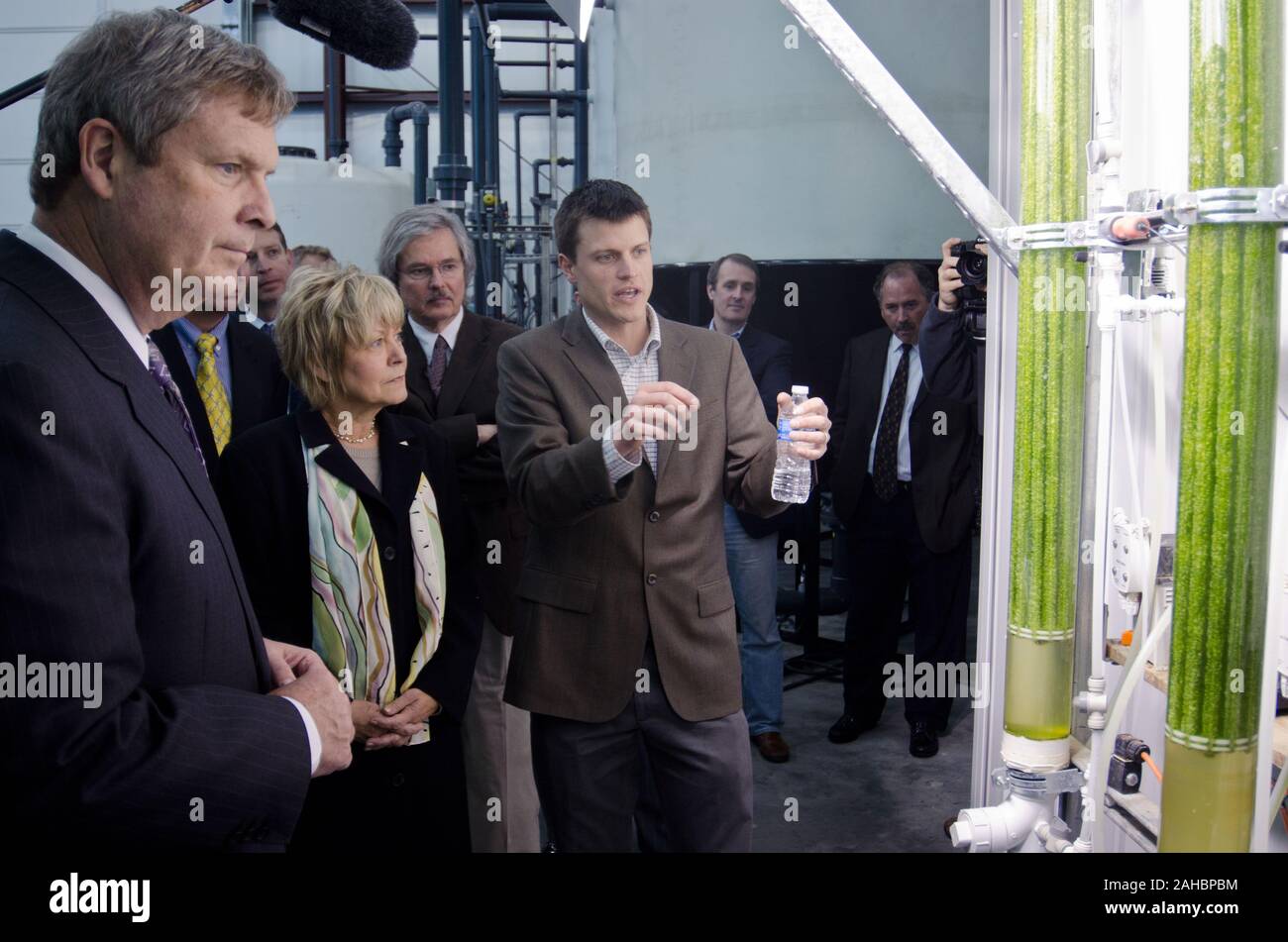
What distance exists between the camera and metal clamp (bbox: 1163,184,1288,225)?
1.05 m

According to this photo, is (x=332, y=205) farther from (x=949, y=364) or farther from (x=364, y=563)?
(x=364, y=563)

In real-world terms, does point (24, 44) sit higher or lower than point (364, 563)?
higher

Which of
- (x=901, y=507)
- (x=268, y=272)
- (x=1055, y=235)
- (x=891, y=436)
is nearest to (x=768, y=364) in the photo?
(x=891, y=436)

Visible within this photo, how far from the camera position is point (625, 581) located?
2.08 metres

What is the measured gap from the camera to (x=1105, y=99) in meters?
1.42

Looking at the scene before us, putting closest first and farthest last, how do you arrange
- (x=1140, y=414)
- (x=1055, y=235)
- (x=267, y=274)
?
(x=1055, y=235)
(x=1140, y=414)
(x=267, y=274)

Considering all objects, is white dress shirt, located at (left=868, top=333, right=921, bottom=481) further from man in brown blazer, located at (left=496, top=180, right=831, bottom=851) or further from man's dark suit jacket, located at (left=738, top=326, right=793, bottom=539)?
man in brown blazer, located at (left=496, top=180, right=831, bottom=851)

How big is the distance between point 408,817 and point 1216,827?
1.49 m

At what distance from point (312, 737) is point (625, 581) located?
876mm

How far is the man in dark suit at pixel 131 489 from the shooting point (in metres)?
1.04

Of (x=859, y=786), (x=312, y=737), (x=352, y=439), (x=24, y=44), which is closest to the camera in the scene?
(x=312, y=737)

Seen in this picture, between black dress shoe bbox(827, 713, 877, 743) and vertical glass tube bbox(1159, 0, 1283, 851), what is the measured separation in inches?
119

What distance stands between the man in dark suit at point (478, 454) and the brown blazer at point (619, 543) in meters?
0.44

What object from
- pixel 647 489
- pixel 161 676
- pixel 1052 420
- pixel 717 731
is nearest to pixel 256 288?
pixel 647 489
